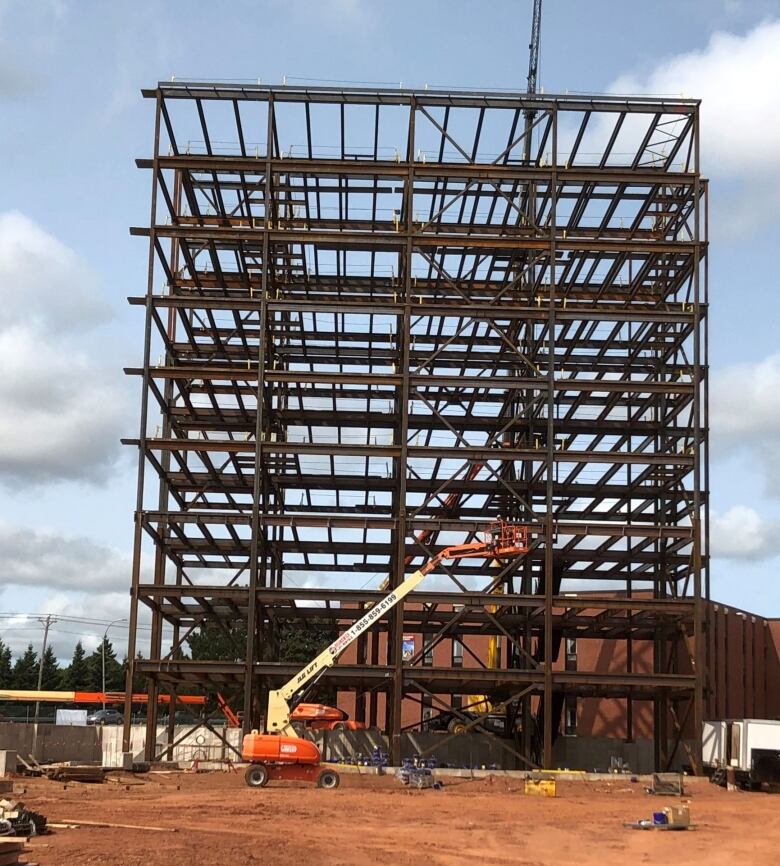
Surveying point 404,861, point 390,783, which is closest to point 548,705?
point 390,783

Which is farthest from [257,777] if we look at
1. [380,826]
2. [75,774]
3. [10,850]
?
[10,850]

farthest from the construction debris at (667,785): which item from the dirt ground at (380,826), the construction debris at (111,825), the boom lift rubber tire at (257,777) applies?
the construction debris at (111,825)

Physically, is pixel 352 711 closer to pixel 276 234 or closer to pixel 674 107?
pixel 276 234

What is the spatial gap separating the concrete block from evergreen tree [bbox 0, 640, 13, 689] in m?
95.0

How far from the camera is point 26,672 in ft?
448

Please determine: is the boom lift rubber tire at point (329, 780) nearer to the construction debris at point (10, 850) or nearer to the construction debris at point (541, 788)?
the construction debris at point (541, 788)

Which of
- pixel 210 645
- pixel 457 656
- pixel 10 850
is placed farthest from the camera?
pixel 210 645

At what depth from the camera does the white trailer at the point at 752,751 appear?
42.8 m

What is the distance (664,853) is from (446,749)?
3057 centimetres

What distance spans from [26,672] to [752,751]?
108 m

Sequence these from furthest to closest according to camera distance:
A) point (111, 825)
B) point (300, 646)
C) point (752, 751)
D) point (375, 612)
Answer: point (300, 646)
point (375, 612)
point (752, 751)
point (111, 825)

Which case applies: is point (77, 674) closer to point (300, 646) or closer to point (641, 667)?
point (300, 646)

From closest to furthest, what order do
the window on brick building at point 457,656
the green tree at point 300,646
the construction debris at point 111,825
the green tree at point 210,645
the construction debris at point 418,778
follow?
the construction debris at point 111,825
the construction debris at point 418,778
the window on brick building at point 457,656
the green tree at point 300,646
the green tree at point 210,645

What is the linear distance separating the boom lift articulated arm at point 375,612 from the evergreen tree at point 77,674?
9643 cm
